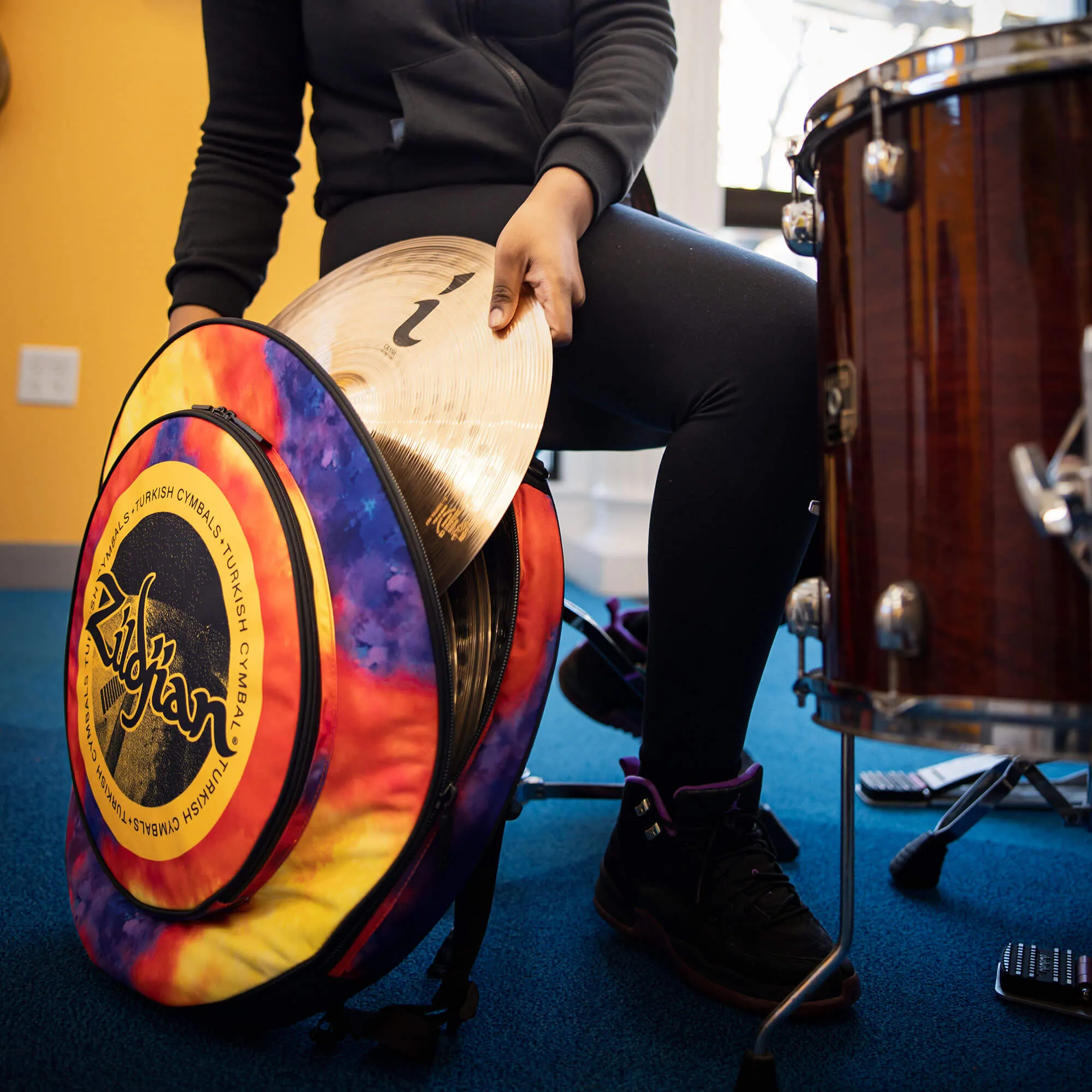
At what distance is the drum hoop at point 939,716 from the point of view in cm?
37

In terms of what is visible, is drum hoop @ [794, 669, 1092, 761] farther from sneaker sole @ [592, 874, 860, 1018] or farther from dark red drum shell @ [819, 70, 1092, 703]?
sneaker sole @ [592, 874, 860, 1018]

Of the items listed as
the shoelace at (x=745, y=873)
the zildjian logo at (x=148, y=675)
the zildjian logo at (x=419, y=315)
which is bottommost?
the shoelace at (x=745, y=873)

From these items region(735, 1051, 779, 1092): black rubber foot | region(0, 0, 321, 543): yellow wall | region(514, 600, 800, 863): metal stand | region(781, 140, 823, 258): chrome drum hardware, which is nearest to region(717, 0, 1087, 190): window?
region(0, 0, 321, 543): yellow wall

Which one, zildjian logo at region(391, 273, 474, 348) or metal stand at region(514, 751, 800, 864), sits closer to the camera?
zildjian logo at region(391, 273, 474, 348)

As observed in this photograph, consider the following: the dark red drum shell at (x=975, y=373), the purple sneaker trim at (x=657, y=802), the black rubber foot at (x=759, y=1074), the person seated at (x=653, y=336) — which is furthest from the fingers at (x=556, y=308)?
the black rubber foot at (x=759, y=1074)

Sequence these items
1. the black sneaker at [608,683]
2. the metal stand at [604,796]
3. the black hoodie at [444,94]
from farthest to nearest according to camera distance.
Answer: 1. the black sneaker at [608,683]
2. the metal stand at [604,796]
3. the black hoodie at [444,94]

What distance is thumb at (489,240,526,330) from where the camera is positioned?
593mm

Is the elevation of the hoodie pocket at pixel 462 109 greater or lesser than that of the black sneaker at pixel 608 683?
greater

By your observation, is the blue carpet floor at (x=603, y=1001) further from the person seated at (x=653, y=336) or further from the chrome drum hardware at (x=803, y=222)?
the chrome drum hardware at (x=803, y=222)

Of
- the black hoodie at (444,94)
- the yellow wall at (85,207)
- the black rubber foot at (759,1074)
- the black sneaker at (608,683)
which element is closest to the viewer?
the black rubber foot at (759,1074)

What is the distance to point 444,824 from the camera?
0.50 m

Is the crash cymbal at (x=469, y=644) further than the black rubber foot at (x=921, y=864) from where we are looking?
No

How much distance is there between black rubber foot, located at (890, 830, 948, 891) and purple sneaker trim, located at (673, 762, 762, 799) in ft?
0.71

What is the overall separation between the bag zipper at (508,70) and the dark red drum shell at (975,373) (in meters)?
0.38
